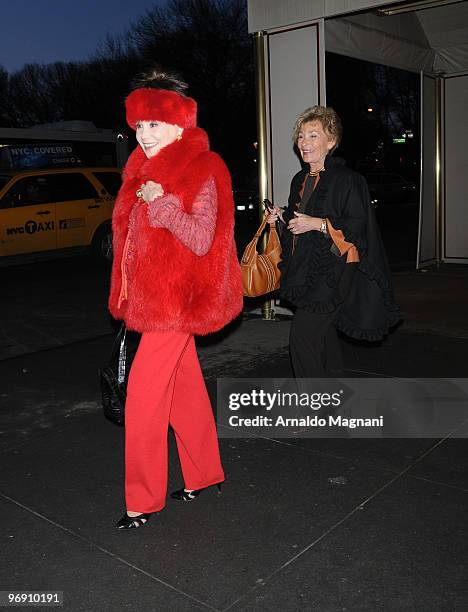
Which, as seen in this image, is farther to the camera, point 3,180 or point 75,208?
point 75,208

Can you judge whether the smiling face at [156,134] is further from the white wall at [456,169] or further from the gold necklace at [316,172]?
the white wall at [456,169]

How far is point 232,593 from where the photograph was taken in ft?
9.02

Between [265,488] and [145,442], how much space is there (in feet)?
2.90

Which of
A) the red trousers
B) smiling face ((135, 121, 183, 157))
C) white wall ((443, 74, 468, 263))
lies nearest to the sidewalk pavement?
the red trousers

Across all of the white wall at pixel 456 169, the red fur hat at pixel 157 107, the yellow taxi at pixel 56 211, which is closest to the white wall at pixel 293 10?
the red fur hat at pixel 157 107

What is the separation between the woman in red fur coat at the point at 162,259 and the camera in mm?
2871

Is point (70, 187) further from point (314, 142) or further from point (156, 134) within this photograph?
point (156, 134)

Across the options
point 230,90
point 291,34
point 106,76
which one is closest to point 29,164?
point 291,34

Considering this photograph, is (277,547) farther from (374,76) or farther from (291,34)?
(374,76)

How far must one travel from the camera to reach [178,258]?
290cm

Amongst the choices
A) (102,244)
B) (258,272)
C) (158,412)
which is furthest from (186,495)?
(102,244)

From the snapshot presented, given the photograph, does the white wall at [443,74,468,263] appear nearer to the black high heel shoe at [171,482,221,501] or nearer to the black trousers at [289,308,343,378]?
the black trousers at [289,308,343,378]

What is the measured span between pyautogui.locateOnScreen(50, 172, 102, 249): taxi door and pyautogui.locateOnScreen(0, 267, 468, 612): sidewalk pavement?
29.6ft

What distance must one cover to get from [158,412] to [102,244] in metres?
11.2
